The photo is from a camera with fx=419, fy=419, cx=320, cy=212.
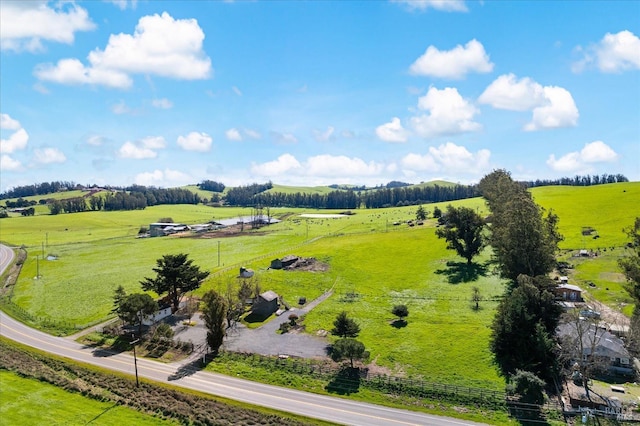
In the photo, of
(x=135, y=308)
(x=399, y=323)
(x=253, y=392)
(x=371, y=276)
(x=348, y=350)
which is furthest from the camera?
(x=371, y=276)

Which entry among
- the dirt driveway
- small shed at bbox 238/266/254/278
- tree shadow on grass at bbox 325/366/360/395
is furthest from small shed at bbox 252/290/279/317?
tree shadow on grass at bbox 325/366/360/395

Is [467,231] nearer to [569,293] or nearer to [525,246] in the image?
[525,246]

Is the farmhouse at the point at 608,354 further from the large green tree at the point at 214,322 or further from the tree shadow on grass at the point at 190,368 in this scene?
the tree shadow on grass at the point at 190,368

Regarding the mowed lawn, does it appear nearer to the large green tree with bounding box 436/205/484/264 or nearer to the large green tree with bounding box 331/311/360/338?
the large green tree with bounding box 331/311/360/338

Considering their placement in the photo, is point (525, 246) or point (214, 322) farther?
point (525, 246)

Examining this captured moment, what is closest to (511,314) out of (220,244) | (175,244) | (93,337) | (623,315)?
(623,315)

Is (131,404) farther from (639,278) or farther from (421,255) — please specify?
(421,255)

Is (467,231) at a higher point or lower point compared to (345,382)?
higher

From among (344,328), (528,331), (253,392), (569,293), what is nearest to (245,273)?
(344,328)
